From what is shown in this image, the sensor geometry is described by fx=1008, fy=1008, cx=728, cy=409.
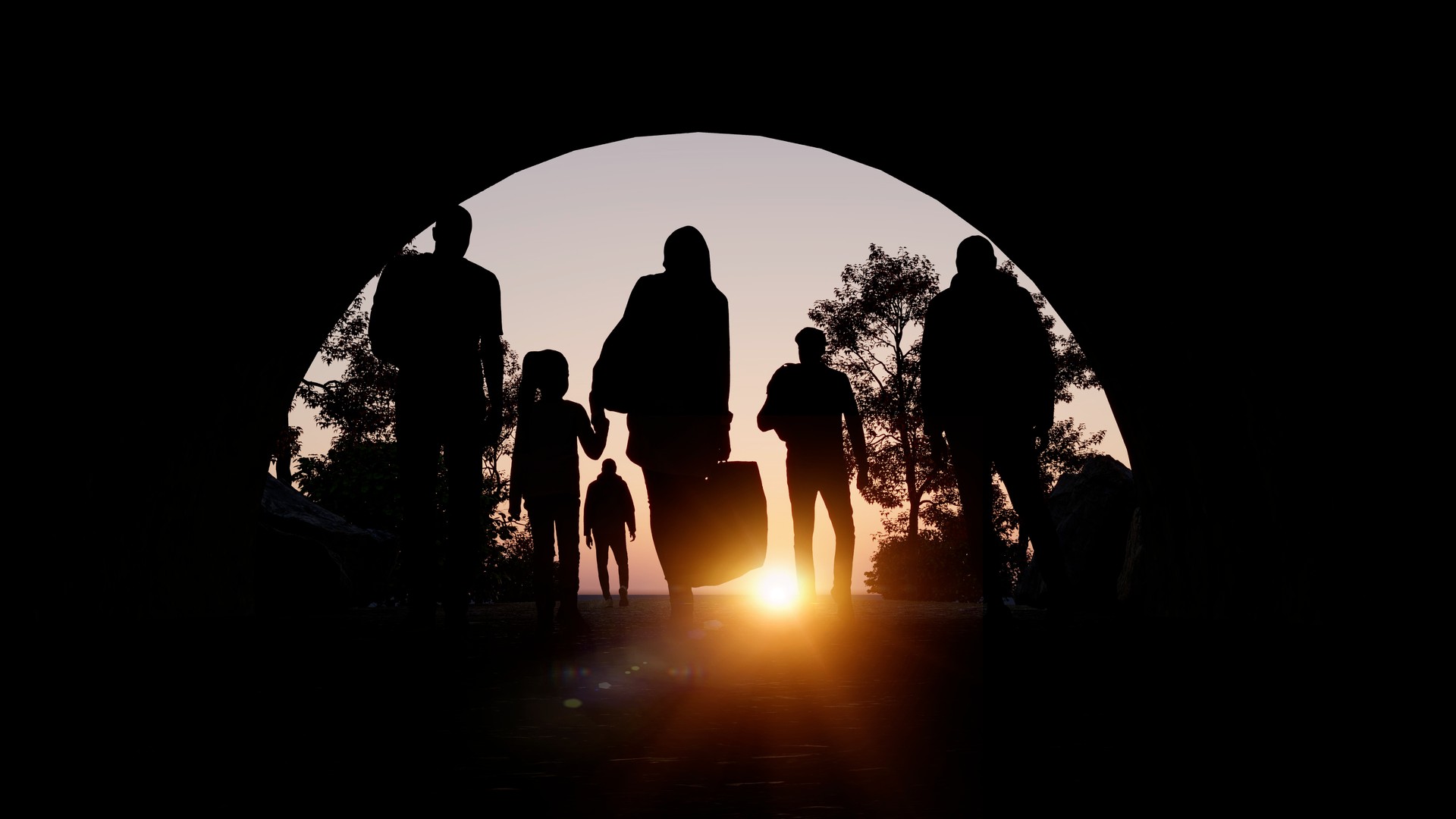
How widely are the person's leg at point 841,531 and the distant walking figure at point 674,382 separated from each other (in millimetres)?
2776

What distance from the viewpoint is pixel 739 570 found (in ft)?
20.4

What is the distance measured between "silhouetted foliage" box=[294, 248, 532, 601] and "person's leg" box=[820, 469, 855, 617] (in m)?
13.1

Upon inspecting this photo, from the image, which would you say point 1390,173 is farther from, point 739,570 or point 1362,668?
point 739,570

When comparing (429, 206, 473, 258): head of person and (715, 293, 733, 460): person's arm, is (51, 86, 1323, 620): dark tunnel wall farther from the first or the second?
(715, 293, 733, 460): person's arm

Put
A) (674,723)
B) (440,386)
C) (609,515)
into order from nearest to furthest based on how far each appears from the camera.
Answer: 1. (674,723)
2. (440,386)
3. (609,515)

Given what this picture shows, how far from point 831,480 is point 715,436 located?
2.87 metres

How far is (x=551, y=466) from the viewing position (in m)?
7.72

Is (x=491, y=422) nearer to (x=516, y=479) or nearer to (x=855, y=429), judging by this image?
(x=516, y=479)

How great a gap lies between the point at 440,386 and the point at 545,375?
1398 mm

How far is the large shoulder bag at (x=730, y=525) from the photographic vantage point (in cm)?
604

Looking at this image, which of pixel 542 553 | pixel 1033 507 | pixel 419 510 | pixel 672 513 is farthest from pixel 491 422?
pixel 1033 507

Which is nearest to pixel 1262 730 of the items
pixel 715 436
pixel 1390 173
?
pixel 1390 173

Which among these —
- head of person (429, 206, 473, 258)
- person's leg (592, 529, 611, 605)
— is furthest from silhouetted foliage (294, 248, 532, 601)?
head of person (429, 206, 473, 258)

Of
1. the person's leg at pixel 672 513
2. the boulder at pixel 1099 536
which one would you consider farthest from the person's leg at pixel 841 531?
the boulder at pixel 1099 536
